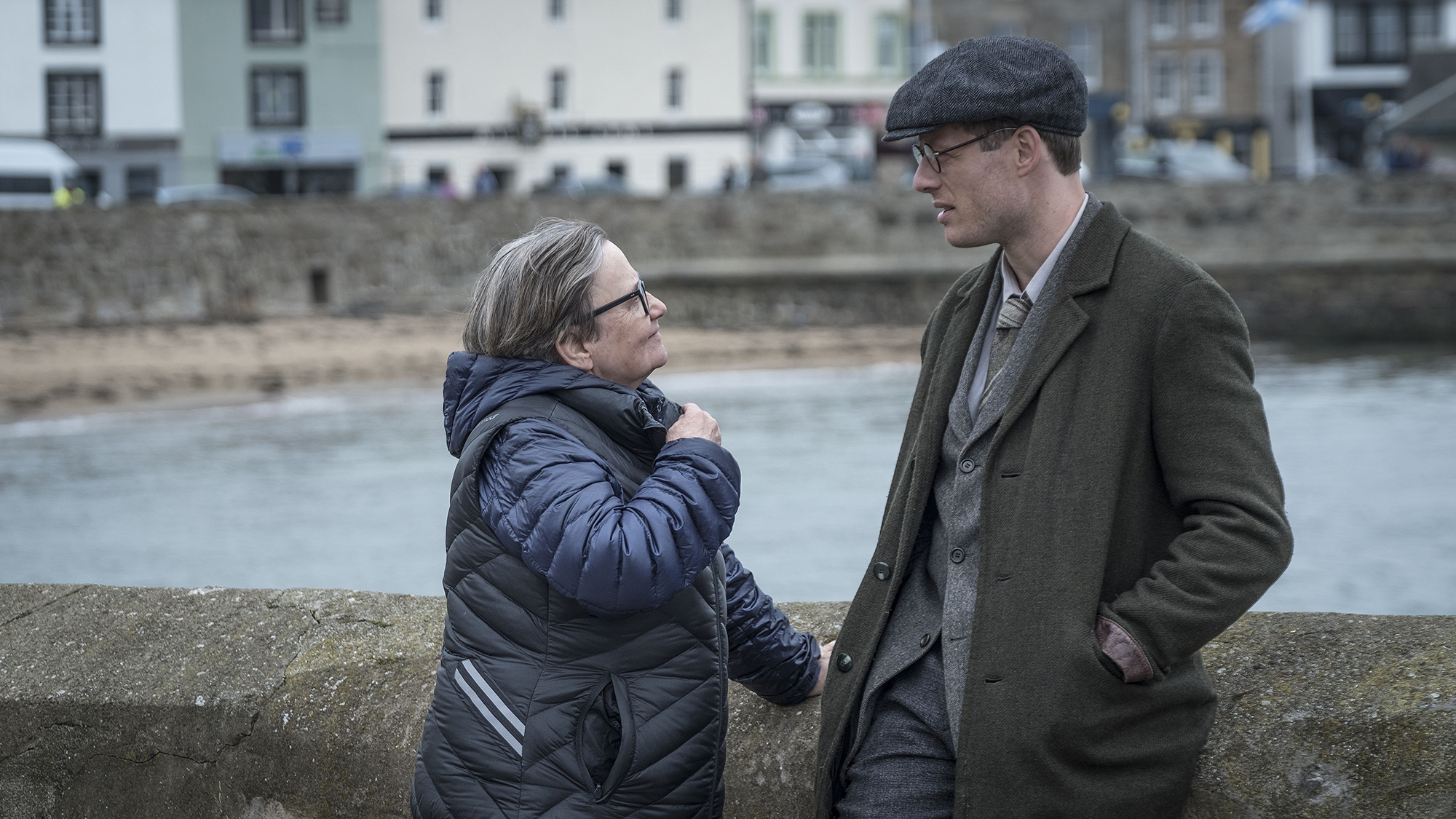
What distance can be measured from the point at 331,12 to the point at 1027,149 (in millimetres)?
35301

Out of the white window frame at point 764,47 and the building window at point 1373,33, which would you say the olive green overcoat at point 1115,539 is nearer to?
the white window frame at point 764,47

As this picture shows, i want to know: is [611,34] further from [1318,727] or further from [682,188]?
[1318,727]

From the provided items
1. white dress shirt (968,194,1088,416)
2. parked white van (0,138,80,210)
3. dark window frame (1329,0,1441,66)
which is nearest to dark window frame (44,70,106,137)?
parked white van (0,138,80,210)

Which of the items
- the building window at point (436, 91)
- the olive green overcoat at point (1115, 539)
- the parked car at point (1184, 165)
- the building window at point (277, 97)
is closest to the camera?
the olive green overcoat at point (1115, 539)

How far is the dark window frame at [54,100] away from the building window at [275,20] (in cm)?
379

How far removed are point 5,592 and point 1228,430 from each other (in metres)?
2.16

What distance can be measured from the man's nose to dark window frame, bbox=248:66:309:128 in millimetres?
34812

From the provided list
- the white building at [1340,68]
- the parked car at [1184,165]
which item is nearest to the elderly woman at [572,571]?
the parked car at [1184,165]

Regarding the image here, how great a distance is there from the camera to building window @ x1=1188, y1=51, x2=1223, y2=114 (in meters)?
40.0

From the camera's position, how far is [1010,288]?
1829 mm

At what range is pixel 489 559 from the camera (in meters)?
1.71

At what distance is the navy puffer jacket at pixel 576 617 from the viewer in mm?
1629

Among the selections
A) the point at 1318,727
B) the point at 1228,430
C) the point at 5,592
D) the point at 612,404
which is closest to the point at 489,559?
the point at 612,404

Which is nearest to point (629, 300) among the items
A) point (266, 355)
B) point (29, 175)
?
point (266, 355)
